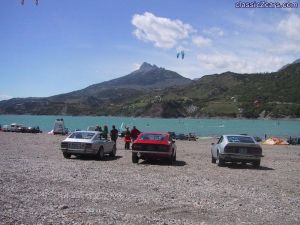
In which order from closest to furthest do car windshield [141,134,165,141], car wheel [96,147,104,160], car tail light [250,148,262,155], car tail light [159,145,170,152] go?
car tail light [250,148,262,155], car tail light [159,145,170,152], car windshield [141,134,165,141], car wheel [96,147,104,160]

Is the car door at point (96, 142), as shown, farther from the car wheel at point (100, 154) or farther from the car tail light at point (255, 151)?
the car tail light at point (255, 151)

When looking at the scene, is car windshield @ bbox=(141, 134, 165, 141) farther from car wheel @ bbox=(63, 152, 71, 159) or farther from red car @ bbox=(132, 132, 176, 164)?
car wheel @ bbox=(63, 152, 71, 159)

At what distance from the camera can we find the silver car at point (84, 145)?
24.3 meters

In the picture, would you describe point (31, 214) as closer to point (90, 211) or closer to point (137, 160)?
point (90, 211)

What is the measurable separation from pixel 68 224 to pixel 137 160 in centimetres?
1432

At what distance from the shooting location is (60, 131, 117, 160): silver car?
79.6 ft

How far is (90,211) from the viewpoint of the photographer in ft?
32.2

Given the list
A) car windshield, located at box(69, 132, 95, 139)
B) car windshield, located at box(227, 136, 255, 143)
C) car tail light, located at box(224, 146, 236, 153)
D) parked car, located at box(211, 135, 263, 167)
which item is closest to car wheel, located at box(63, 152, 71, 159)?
car windshield, located at box(69, 132, 95, 139)

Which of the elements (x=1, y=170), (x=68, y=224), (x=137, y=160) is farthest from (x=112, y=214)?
(x=137, y=160)

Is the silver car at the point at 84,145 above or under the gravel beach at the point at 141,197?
above

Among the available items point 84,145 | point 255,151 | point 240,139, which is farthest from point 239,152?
point 84,145

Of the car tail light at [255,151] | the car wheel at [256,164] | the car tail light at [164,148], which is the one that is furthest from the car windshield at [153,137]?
the car wheel at [256,164]

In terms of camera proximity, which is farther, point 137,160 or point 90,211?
point 137,160

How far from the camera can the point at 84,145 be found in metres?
24.3
